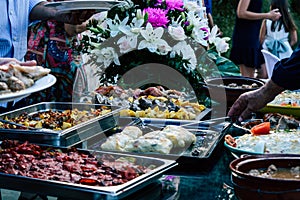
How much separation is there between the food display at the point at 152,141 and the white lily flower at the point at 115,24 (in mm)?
751

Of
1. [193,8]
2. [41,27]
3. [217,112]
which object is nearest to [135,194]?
[217,112]

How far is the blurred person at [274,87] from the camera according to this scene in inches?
75.2

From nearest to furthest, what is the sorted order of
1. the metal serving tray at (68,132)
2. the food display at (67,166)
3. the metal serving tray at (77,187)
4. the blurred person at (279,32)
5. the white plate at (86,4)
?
1. the metal serving tray at (77,187)
2. the food display at (67,166)
3. the metal serving tray at (68,132)
4. the white plate at (86,4)
5. the blurred person at (279,32)

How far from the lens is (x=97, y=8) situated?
2107mm

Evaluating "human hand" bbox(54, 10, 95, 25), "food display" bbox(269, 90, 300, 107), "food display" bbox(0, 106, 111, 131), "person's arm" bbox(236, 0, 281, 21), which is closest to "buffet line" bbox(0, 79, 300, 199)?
"food display" bbox(0, 106, 111, 131)

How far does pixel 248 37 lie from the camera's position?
5.61 m

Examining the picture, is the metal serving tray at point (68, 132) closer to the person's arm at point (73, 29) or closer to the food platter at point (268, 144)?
the food platter at point (268, 144)

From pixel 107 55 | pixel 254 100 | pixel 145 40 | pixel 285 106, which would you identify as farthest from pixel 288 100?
pixel 107 55

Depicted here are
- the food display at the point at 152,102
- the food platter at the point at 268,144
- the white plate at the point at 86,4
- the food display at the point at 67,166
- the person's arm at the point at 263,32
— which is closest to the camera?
the food display at the point at 67,166

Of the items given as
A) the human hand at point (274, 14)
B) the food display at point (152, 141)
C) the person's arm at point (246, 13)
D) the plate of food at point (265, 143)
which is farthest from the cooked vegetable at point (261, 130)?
the human hand at point (274, 14)

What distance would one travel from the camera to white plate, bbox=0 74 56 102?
143 cm

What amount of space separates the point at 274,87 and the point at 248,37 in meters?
3.70

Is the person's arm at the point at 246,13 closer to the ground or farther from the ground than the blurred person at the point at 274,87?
closer to the ground

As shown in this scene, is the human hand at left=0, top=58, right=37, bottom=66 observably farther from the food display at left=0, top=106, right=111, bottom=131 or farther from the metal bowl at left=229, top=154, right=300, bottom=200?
the metal bowl at left=229, top=154, right=300, bottom=200
